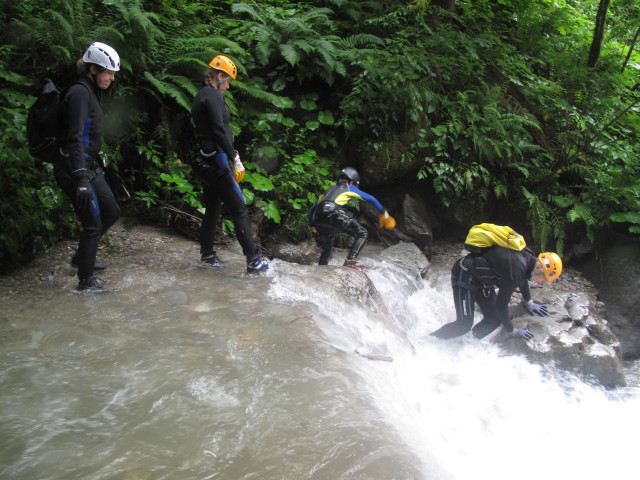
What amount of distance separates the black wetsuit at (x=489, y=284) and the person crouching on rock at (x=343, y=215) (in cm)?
126

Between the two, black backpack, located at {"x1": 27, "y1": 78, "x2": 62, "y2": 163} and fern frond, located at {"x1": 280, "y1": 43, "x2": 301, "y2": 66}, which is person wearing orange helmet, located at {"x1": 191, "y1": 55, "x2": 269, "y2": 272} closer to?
black backpack, located at {"x1": 27, "y1": 78, "x2": 62, "y2": 163}

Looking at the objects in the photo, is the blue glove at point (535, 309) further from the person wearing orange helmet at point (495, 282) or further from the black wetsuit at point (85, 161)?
the black wetsuit at point (85, 161)

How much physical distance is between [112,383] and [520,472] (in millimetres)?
3313

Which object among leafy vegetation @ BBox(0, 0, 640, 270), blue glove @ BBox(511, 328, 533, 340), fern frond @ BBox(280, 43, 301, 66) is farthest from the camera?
fern frond @ BBox(280, 43, 301, 66)

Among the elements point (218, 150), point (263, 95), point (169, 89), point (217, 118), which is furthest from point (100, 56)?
point (263, 95)

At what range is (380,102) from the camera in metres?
8.73

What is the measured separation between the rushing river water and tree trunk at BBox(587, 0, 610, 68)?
7.50m

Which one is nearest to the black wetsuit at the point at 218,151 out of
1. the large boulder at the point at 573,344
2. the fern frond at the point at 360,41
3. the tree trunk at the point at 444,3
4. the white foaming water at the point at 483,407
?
the white foaming water at the point at 483,407

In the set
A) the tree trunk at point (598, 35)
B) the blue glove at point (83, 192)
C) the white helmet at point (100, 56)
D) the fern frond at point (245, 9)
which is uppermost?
the tree trunk at point (598, 35)

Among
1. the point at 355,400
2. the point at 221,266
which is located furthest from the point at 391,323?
the point at 355,400

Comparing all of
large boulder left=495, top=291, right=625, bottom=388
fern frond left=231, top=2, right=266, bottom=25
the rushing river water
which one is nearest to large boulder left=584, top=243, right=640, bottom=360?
large boulder left=495, top=291, right=625, bottom=388

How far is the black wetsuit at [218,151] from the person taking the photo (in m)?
4.88

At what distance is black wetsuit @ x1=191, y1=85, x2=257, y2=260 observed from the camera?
4.88m

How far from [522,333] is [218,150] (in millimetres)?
4625
